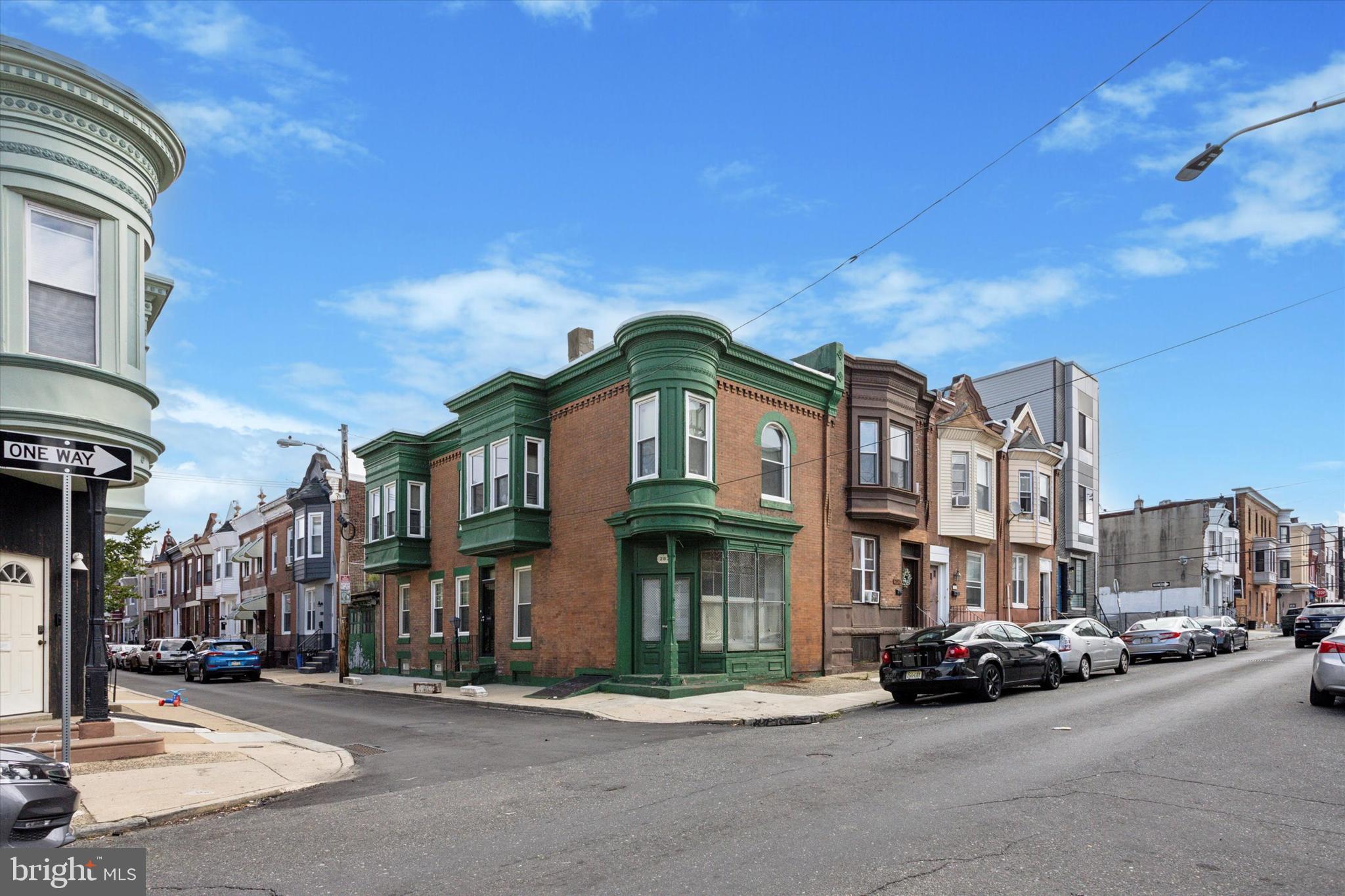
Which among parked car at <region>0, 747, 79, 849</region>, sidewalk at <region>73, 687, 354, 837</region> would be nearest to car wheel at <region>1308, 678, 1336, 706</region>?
sidewalk at <region>73, 687, 354, 837</region>

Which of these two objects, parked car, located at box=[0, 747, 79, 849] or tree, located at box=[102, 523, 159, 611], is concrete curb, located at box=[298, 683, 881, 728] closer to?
parked car, located at box=[0, 747, 79, 849]

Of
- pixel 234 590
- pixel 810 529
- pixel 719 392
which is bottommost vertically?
pixel 234 590

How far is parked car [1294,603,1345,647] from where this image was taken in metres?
33.6

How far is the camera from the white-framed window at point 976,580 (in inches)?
1177

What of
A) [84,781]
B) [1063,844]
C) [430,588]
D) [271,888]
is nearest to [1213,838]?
[1063,844]

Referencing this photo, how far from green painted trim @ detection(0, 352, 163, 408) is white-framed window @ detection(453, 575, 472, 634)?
1651 centimetres

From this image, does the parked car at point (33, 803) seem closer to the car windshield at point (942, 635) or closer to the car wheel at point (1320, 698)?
the car windshield at point (942, 635)

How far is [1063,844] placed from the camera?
711 centimetres

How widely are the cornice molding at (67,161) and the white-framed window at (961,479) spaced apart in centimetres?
2225

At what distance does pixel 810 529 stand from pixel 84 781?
54.7 ft

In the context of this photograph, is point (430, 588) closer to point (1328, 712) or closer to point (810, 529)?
point (810, 529)

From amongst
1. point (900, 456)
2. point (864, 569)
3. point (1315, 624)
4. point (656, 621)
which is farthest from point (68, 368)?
point (1315, 624)

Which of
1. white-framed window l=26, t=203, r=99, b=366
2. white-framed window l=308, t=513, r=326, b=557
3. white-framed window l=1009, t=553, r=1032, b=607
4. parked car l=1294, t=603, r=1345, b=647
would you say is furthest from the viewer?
white-framed window l=308, t=513, r=326, b=557

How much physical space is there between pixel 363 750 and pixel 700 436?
1021 centimetres
